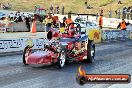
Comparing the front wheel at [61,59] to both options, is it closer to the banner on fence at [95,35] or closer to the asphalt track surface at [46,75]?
the asphalt track surface at [46,75]

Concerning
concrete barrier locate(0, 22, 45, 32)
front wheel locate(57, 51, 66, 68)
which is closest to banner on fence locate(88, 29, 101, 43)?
concrete barrier locate(0, 22, 45, 32)

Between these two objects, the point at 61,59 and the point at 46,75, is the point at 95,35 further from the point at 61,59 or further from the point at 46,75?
the point at 46,75

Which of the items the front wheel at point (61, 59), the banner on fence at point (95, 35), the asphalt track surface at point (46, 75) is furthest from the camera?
the banner on fence at point (95, 35)

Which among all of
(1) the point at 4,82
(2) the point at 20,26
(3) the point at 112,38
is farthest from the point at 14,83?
(3) the point at 112,38

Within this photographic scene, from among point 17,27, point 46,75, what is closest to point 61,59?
point 46,75

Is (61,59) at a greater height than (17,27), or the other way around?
(17,27)

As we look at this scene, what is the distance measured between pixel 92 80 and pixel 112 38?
91.3 feet

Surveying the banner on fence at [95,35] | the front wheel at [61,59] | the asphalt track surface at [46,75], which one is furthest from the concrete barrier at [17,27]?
the front wheel at [61,59]

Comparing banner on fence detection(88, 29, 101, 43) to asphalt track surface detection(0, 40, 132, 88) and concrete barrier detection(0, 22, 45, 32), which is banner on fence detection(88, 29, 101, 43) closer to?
concrete barrier detection(0, 22, 45, 32)

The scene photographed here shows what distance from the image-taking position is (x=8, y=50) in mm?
18172

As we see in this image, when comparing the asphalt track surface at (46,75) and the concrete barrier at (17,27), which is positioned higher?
the concrete barrier at (17,27)

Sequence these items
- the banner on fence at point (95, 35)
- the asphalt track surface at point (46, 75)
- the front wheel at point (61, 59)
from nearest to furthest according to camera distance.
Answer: the asphalt track surface at point (46, 75)
the front wheel at point (61, 59)
the banner on fence at point (95, 35)

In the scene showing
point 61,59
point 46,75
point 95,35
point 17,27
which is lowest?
point 95,35

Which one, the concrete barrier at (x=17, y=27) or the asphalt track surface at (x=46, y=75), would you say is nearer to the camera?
the asphalt track surface at (x=46, y=75)
